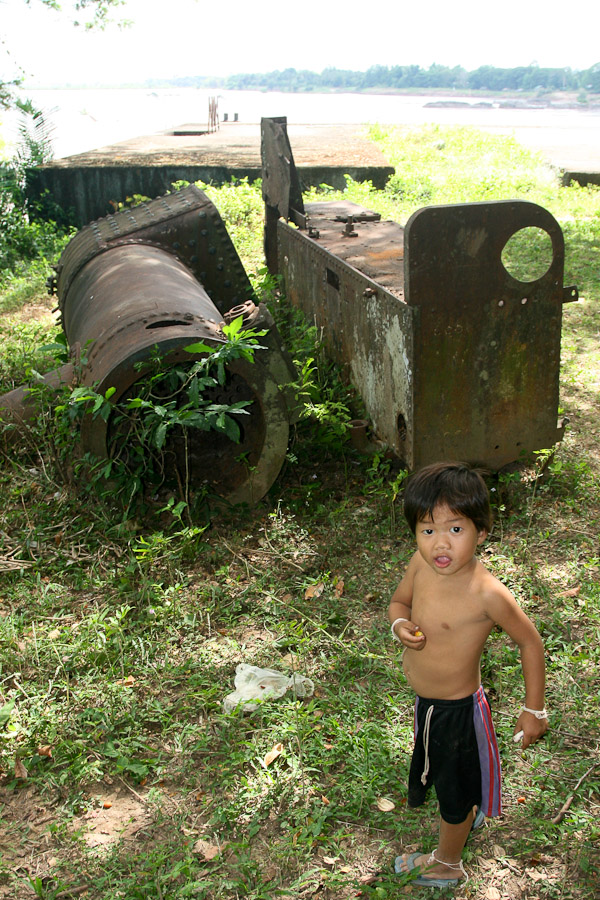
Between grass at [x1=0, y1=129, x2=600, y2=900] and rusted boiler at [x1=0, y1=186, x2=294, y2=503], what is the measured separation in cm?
30

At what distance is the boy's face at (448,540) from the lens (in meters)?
2.15

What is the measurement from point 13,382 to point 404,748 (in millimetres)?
4457

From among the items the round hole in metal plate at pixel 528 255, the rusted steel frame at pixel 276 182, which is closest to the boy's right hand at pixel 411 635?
the rusted steel frame at pixel 276 182

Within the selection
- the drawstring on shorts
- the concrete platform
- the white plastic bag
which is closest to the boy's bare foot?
the drawstring on shorts

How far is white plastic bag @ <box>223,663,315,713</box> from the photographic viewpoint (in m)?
3.10

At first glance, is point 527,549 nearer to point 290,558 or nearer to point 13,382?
point 290,558

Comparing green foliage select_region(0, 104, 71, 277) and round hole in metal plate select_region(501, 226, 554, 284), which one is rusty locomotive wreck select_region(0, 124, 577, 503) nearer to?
round hole in metal plate select_region(501, 226, 554, 284)

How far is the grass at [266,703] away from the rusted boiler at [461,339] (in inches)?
11.1

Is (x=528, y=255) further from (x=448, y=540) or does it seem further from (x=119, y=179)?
(x=448, y=540)

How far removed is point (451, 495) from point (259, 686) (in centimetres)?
142

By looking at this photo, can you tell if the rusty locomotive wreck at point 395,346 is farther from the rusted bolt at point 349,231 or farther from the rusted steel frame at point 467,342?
the rusted bolt at point 349,231

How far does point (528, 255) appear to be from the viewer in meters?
9.18

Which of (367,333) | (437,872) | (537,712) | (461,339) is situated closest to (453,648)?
(537,712)

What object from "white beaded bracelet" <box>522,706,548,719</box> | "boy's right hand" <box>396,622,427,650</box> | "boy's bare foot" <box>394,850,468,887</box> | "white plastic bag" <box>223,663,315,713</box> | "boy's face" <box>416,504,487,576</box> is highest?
"boy's face" <box>416,504,487,576</box>
